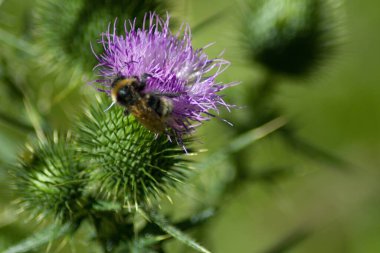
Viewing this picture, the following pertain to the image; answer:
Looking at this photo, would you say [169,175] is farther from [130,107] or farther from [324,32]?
[324,32]

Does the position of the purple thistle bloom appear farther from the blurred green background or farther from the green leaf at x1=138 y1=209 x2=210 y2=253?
the blurred green background

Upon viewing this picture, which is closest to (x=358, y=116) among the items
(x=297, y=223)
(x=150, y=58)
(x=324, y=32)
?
(x=297, y=223)

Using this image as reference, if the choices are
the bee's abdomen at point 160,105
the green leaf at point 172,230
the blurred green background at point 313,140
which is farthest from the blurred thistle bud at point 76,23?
the green leaf at point 172,230

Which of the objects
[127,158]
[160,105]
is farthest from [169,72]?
[127,158]

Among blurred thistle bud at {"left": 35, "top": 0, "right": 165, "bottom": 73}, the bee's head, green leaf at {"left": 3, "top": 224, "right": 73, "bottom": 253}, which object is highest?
blurred thistle bud at {"left": 35, "top": 0, "right": 165, "bottom": 73}

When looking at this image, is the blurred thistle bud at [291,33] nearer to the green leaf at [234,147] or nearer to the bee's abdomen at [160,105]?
the green leaf at [234,147]

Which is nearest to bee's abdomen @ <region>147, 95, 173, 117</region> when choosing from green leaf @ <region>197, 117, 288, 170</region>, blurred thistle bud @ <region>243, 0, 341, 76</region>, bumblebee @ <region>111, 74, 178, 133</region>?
bumblebee @ <region>111, 74, 178, 133</region>

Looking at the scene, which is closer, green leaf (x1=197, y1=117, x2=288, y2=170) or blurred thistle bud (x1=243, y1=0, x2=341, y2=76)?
green leaf (x1=197, y1=117, x2=288, y2=170)

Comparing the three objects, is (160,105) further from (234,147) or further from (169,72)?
(234,147)
